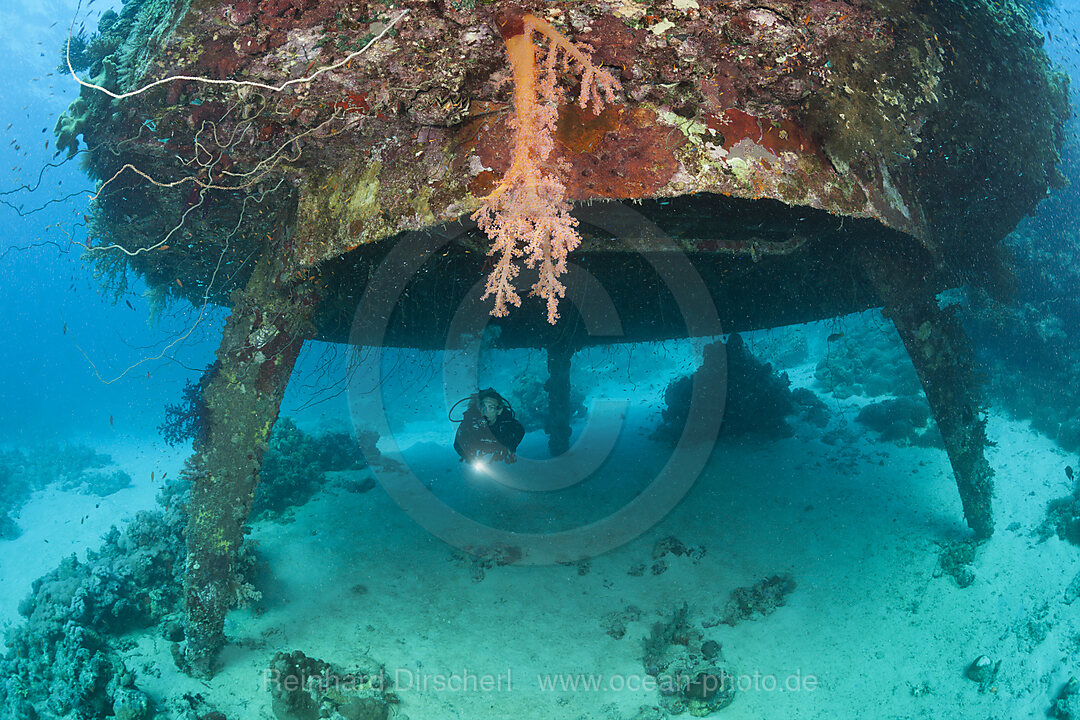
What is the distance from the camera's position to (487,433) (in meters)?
10.0

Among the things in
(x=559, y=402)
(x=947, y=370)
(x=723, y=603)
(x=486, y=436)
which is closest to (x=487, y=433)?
(x=486, y=436)

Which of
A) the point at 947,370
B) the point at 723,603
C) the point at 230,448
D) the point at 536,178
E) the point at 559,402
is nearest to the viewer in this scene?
the point at 536,178

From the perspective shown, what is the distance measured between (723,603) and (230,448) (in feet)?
17.2

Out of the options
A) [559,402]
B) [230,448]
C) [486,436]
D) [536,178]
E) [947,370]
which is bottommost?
[230,448]

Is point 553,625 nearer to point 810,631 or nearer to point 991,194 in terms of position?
point 810,631

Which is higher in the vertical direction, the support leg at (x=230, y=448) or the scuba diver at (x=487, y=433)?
the scuba diver at (x=487, y=433)

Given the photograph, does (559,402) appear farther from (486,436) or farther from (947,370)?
(947,370)

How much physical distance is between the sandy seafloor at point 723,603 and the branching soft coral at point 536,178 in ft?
11.4

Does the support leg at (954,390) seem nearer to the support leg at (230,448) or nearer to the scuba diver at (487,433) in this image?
the support leg at (230,448)

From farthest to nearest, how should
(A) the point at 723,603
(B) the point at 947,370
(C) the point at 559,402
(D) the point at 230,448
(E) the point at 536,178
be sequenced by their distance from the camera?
1. (C) the point at 559,402
2. (B) the point at 947,370
3. (A) the point at 723,603
4. (D) the point at 230,448
5. (E) the point at 536,178

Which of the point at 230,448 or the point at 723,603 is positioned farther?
the point at 723,603

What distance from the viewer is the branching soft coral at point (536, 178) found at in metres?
3.11

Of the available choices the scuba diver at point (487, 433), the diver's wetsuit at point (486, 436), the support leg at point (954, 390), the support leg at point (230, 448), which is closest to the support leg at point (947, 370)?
the support leg at point (954, 390)

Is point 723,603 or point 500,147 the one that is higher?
point 500,147
